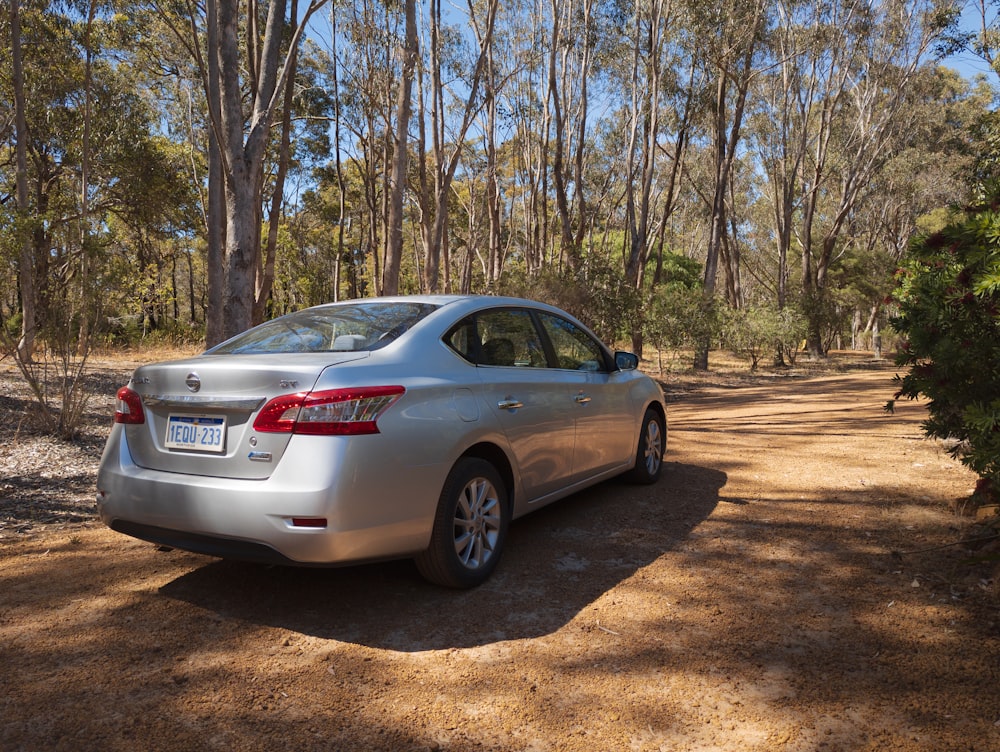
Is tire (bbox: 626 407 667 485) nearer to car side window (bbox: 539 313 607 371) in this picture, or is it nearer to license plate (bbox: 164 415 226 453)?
car side window (bbox: 539 313 607 371)

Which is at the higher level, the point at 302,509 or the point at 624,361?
the point at 624,361

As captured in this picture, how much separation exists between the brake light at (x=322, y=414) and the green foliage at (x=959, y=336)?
2.59 m

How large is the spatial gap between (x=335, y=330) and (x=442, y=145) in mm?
16916

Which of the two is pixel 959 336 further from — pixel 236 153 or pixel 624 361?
pixel 236 153

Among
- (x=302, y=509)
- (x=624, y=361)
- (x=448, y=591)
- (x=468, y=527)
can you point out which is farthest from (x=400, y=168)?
(x=302, y=509)

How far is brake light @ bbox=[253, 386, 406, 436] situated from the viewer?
292 centimetres

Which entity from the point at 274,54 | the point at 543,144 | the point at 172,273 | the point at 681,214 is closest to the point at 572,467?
the point at 274,54

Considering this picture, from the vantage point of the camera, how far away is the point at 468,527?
3537 millimetres

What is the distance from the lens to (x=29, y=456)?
641 centimetres

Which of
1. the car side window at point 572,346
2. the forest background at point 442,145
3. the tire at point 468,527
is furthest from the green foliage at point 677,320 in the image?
the tire at point 468,527

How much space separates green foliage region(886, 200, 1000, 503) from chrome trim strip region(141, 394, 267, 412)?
121 inches

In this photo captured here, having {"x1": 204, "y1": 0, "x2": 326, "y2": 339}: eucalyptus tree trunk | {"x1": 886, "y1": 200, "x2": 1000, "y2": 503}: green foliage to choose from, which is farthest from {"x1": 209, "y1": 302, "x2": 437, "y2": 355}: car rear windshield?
{"x1": 204, "y1": 0, "x2": 326, "y2": 339}: eucalyptus tree trunk

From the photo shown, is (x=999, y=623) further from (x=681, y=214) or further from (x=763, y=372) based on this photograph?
(x=681, y=214)

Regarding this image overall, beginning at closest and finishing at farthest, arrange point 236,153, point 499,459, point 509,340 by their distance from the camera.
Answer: point 499,459 < point 509,340 < point 236,153
